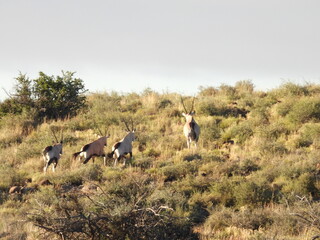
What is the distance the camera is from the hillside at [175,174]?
27.2 ft

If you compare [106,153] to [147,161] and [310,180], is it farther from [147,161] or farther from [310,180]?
[310,180]

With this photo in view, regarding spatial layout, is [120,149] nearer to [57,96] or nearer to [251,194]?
[251,194]

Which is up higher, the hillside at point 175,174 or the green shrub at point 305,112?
the green shrub at point 305,112

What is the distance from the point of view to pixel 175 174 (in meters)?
13.1

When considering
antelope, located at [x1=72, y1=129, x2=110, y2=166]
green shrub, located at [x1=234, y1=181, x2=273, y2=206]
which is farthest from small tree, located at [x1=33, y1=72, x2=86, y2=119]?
green shrub, located at [x1=234, y1=181, x2=273, y2=206]

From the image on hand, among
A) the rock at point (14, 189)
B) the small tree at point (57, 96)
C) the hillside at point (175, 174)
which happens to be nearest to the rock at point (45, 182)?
the hillside at point (175, 174)

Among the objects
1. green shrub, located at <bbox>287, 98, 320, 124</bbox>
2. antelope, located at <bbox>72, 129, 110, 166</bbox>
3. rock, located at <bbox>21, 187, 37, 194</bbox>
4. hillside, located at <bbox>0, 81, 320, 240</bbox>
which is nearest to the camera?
hillside, located at <bbox>0, 81, 320, 240</bbox>

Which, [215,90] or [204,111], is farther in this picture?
[215,90]

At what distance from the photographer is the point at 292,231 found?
343 inches

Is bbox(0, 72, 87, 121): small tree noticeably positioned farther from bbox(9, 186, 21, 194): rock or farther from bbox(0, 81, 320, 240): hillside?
bbox(9, 186, 21, 194): rock

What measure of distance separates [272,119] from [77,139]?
332 inches

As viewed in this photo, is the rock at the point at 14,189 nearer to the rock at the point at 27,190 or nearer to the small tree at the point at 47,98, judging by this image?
the rock at the point at 27,190

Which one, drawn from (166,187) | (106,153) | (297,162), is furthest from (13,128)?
(297,162)

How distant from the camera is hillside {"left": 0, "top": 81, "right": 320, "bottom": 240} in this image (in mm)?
8297
